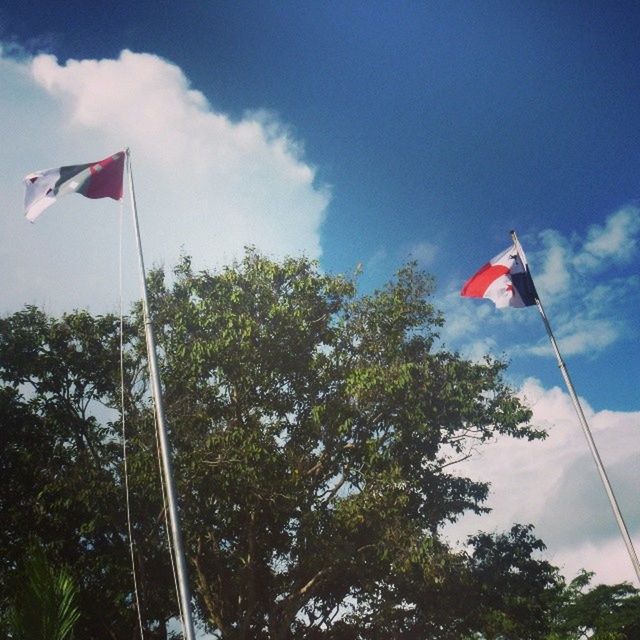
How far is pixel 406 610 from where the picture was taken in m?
19.7

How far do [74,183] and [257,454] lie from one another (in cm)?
803

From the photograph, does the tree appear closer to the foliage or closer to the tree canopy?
the tree canopy

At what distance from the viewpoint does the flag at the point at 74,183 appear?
392 inches

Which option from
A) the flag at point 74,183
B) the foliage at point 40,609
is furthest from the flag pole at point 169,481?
the foliage at point 40,609

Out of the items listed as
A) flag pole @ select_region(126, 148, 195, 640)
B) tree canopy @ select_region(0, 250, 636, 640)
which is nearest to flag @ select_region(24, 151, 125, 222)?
flag pole @ select_region(126, 148, 195, 640)

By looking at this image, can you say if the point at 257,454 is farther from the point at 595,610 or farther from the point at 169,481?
the point at 595,610

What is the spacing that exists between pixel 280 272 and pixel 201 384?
4.67m

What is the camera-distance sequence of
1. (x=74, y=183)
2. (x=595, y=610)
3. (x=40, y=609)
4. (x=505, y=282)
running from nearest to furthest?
1. (x=40, y=609)
2. (x=74, y=183)
3. (x=505, y=282)
4. (x=595, y=610)

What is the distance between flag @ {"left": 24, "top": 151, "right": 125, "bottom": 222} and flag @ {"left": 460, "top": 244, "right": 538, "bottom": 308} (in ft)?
26.0

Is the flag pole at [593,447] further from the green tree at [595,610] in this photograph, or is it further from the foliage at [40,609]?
the green tree at [595,610]

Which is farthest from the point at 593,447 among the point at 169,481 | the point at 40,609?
the point at 40,609

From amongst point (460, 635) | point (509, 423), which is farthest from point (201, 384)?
point (460, 635)

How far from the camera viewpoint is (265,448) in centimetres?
1463

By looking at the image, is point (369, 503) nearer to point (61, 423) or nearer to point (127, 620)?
point (127, 620)
